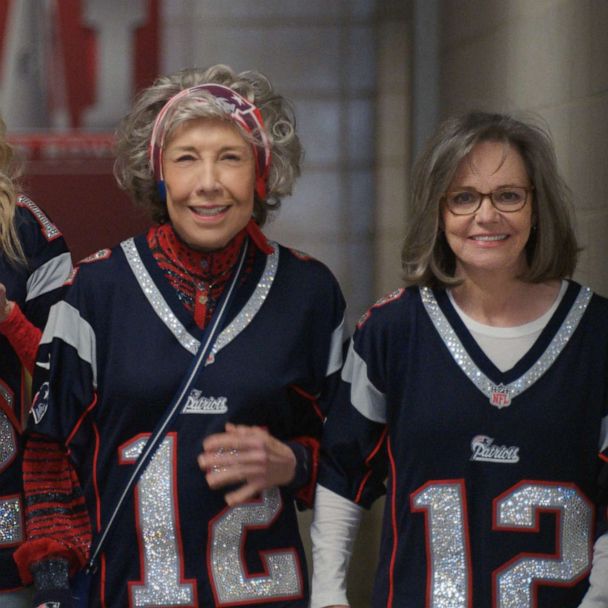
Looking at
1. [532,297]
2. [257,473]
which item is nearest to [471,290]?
[532,297]

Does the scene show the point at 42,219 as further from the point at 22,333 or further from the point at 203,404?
the point at 203,404

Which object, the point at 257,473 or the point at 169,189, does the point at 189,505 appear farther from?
the point at 169,189

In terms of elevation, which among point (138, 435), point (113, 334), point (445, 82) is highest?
point (445, 82)

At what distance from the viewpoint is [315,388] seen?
2354 millimetres

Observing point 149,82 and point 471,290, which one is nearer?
point 471,290

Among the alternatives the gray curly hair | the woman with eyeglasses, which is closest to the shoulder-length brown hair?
the woman with eyeglasses

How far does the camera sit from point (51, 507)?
7.55 ft

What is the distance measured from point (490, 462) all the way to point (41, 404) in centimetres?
82

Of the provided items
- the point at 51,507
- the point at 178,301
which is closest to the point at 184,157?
the point at 178,301

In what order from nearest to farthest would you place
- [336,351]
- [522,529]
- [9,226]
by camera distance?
[522,529] < [336,351] < [9,226]

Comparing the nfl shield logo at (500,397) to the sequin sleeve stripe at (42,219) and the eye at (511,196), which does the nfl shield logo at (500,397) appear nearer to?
the eye at (511,196)

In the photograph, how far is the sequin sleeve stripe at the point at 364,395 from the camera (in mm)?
2254

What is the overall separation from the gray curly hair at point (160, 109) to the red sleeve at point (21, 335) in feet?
1.07

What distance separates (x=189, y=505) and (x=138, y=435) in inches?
6.2
